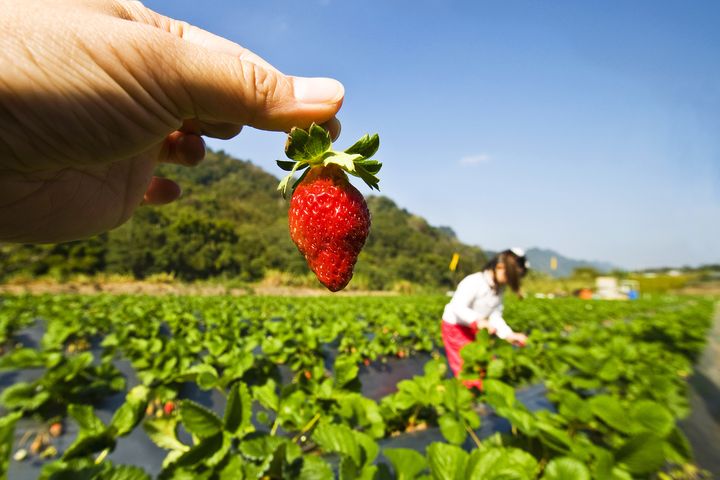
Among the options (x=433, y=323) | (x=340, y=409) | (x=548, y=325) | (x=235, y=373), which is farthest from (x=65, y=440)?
(x=548, y=325)

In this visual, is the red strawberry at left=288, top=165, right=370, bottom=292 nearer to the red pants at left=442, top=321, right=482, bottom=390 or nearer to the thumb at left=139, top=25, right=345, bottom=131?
the thumb at left=139, top=25, right=345, bottom=131

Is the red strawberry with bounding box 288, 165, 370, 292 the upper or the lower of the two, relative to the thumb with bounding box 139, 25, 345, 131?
lower

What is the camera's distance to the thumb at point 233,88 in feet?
2.67

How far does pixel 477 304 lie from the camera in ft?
12.5

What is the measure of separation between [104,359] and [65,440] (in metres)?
0.89

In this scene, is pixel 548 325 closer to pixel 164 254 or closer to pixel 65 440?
pixel 65 440

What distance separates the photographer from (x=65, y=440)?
2.68 meters

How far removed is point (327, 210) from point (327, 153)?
0.39 ft

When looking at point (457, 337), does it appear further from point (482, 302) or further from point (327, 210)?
point (327, 210)

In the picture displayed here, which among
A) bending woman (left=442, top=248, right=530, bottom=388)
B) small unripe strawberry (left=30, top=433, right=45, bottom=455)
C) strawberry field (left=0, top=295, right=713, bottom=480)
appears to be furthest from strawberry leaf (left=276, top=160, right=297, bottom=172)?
bending woman (left=442, top=248, right=530, bottom=388)

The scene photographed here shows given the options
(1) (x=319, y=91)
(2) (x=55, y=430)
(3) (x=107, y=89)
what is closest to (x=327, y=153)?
(1) (x=319, y=91)

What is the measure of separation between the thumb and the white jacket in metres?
3.02

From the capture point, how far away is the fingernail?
2.94ft

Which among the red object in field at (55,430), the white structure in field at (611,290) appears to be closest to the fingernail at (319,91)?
the red object in field at (55,430)
